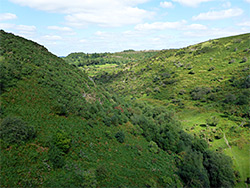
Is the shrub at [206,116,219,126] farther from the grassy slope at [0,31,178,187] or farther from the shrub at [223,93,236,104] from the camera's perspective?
the grassy slope at [0,31,178,187]

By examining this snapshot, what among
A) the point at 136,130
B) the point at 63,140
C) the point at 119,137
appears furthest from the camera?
the point at 136,130

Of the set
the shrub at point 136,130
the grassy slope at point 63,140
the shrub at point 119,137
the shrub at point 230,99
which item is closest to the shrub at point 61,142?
the grassy slope at point 63,140

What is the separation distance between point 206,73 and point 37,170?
15336 cm

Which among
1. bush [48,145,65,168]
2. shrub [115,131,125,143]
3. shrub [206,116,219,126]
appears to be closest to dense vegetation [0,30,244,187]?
bush [48,145,65,168]

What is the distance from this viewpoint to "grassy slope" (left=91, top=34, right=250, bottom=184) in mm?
66125

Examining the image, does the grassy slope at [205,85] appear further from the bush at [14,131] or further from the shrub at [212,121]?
the bush at [14,131]

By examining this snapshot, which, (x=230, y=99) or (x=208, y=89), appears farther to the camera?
(x=208, y=89)

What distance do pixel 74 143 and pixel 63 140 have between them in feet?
11.5

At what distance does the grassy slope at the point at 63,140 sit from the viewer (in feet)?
69.7

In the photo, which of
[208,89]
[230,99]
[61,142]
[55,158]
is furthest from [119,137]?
[208,89]

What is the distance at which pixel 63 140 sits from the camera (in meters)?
26.0

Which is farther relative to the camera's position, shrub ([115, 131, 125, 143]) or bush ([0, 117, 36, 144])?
shrub ([115, 131, 125, 143])

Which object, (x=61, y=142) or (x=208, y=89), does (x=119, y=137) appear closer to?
(x=61, y=142)

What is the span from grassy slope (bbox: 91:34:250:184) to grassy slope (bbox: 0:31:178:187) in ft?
117
